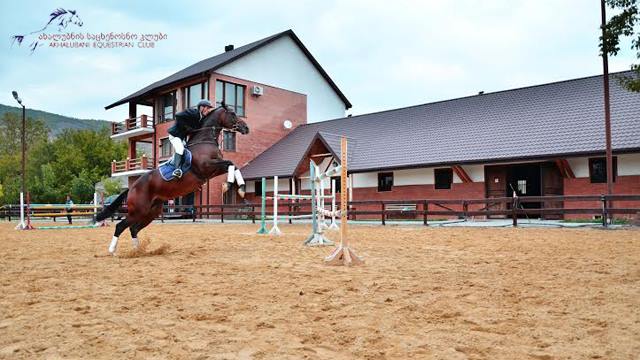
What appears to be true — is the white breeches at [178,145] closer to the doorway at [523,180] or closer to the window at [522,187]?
the doorway at [523,180]

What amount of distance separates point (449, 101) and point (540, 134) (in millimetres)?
7883

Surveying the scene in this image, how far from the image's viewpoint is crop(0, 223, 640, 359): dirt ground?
3.19 meters

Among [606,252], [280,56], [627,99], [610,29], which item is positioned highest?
[280,56]

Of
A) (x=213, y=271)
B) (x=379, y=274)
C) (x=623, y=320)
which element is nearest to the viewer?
(x=623, y=320)

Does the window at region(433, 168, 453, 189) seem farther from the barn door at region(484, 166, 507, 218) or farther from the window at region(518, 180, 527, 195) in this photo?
the window at region(518, 180, 527, 195)

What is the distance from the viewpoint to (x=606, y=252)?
830cm

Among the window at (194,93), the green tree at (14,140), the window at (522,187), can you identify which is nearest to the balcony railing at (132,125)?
the window at (194,93)

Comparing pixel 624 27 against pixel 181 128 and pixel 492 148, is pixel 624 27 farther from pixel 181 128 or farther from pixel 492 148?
pixel 492 148

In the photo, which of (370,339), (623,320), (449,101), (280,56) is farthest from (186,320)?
(280,56)

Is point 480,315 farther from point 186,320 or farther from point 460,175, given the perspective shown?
point 460,175

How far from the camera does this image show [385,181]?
2608 centimetres

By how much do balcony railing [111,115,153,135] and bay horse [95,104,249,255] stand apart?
29.1 m

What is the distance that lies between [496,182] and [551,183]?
2405 millimetres

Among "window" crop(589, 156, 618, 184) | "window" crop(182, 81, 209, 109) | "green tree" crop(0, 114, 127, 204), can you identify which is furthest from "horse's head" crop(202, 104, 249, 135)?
"green tree" crop(0, 114, 127, 204)
